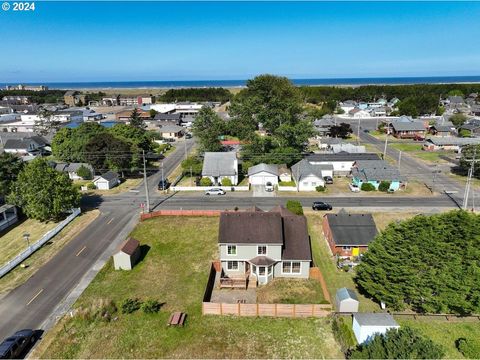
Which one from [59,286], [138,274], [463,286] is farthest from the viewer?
[138,274]

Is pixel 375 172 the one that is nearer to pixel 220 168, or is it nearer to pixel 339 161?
pixel 339 161

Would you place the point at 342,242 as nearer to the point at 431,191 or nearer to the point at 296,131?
the point at 431,191

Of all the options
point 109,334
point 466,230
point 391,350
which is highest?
point 466,230

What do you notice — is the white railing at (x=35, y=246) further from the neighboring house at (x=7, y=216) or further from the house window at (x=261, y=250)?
the house window at (x=261, y=250)

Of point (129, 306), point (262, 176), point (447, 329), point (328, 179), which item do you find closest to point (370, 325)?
point (447, 329)

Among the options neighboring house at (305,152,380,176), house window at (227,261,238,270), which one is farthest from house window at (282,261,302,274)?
neighboring house at (305,152,380,176)

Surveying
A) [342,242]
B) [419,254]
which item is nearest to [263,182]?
[342,242]
